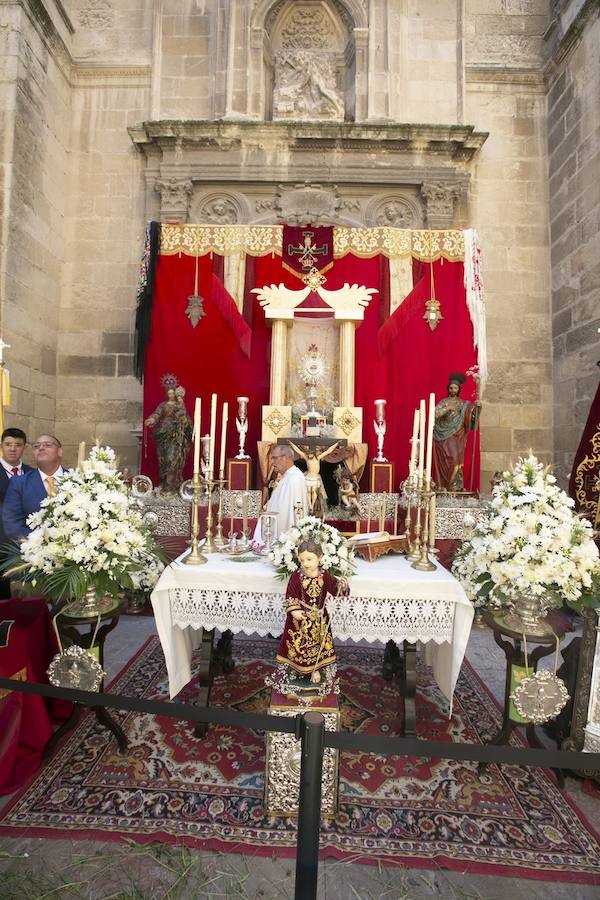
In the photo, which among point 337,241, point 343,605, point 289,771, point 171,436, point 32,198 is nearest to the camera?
point 289,771

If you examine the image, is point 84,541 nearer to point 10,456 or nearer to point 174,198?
point 10,456

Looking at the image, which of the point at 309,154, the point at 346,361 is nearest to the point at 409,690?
the point at 346,361

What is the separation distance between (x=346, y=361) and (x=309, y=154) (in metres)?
3.95

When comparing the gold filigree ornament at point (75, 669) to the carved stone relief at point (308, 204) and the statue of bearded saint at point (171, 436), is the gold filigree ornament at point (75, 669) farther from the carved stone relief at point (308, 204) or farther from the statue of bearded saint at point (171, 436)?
the carved stone relief at point (308, 204)

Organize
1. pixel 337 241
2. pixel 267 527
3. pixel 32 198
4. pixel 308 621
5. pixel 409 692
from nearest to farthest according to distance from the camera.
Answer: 1. pixel 308 621
2. pixel 409 692
3. pixel 267 527
4. pixel 32 198
5. pixel 337 241

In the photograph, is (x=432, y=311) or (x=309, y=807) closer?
(x=309, y=807)

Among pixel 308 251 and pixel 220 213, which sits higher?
pixel 220 213

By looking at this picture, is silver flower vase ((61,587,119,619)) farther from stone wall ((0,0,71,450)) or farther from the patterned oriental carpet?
stone wall ((0,0,71,450))

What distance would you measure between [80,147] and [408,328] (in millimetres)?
6793

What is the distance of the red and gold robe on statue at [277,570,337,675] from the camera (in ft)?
8.50

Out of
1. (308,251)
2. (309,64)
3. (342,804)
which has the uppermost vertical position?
(309,64)

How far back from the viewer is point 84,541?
2824 mm

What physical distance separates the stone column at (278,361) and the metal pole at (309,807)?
5.97 m

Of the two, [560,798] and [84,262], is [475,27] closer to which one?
[84,262]
